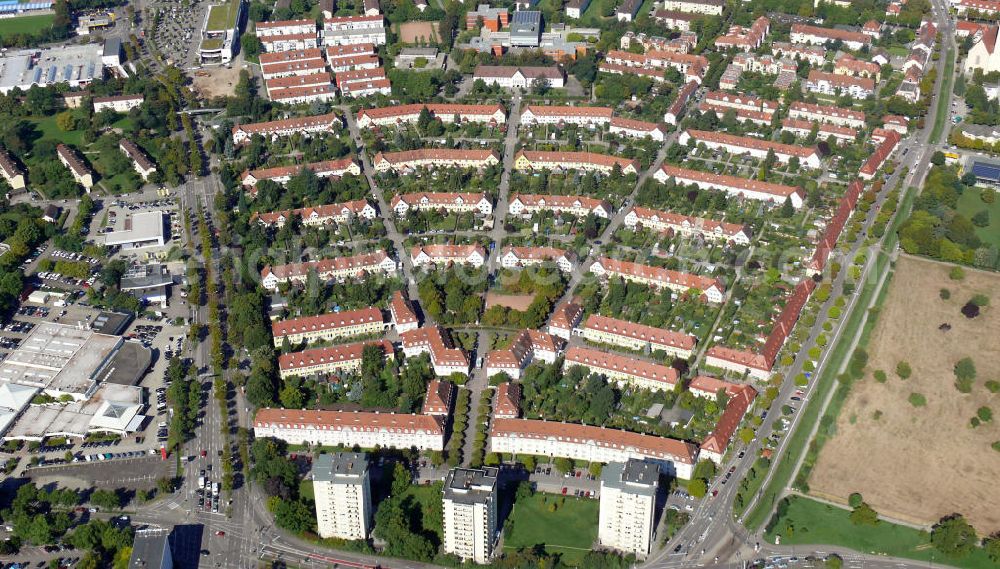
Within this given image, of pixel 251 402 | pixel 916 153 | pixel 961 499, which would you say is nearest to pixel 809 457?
pixel 961 499

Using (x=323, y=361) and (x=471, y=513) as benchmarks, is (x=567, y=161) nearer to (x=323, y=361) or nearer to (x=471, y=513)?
(x=323, y=361)

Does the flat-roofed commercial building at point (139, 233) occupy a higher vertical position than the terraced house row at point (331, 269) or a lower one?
lower

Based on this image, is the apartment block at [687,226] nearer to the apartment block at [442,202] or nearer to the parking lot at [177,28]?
the apartment block at [442,202]

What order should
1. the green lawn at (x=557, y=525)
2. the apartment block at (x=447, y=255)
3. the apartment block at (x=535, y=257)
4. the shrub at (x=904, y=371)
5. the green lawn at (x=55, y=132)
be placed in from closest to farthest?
the green lawn at (x=557, y=525), the shrub at (x=904, y=371), the apartment block at (x=535, y=257), the apartment block at (x=447, y=255), the green lawn at (x=55, y=132)

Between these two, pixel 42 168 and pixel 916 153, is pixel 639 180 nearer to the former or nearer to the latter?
pixel 916 153

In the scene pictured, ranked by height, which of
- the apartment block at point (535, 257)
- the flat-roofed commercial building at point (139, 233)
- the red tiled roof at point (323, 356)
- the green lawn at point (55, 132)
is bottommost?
the green lawn at point (55, 132)

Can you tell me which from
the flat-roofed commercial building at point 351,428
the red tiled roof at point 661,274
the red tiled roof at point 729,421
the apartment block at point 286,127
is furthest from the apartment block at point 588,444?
the apartment block at point 286,127

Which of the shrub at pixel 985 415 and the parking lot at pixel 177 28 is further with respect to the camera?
the parking lot at pixel 177 28
